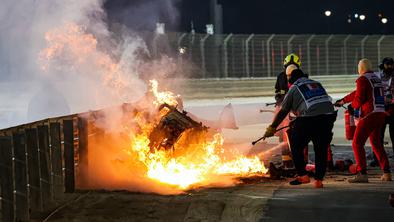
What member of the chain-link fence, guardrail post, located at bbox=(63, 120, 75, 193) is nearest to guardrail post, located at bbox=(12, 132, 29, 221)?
guardrail post, located at bbox=(63, 120, 75, 193)

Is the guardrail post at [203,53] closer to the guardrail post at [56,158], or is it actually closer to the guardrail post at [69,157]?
the guardrail post at [69,157]

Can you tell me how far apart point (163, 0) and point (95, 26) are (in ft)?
28.8

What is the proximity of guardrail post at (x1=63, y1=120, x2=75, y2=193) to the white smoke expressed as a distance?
4035 mm

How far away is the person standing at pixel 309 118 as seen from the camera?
25.9 feet

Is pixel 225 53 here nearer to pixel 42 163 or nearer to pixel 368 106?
pixel 368 106

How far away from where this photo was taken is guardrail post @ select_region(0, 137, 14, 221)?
579cm

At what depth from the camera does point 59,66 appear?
47.6ft

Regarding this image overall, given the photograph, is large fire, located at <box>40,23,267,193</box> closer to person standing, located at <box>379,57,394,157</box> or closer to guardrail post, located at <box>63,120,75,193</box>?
guardrail post, located at <box>63,120,75,193</box>

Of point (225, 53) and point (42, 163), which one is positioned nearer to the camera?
point (42, 163)

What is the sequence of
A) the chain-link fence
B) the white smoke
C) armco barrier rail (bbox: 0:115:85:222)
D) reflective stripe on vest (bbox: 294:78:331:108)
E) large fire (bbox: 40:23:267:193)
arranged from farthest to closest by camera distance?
1. the chain-link fence
2. the white smoke
3. large fire (bbox: 40:23:267:193)
4. reflective stripe on vest (bbox: 294:78:331:108)
5. armco barrier rail (bbox: 0:115:85:222)

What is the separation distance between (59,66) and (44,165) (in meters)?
7.89

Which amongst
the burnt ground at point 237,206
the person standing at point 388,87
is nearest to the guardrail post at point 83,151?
the burnt ground at point 237,206

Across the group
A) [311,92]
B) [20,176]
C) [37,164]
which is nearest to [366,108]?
[311,92]

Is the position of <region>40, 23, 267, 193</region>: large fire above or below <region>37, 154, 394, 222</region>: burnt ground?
above
